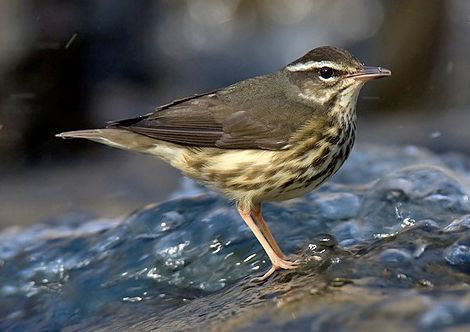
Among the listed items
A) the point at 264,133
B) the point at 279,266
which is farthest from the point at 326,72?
the point at 279,266

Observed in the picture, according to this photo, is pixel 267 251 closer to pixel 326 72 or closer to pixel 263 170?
pixel 263 170

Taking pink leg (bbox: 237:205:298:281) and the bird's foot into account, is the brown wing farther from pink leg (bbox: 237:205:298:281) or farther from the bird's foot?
the bird's foot

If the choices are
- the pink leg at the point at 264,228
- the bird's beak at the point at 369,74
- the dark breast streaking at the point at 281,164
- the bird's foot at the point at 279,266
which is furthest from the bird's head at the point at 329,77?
the bird's foot at the point at 279,266

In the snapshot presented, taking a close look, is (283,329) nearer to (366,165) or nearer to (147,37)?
(366,165)

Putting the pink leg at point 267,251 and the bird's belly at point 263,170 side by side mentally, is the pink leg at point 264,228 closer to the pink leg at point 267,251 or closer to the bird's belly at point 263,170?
the pink leg at point 267,251

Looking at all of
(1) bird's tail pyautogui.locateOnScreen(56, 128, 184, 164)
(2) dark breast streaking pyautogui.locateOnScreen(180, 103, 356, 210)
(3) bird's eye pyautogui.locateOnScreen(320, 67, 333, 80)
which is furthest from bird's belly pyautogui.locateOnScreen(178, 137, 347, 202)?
(3) bird's eye pyautogui.locateOnScreen(320, 67, 333, 80)

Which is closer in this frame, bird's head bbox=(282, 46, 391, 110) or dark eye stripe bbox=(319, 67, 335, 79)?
bird's head bbox=(282, 46, 391, 110)
